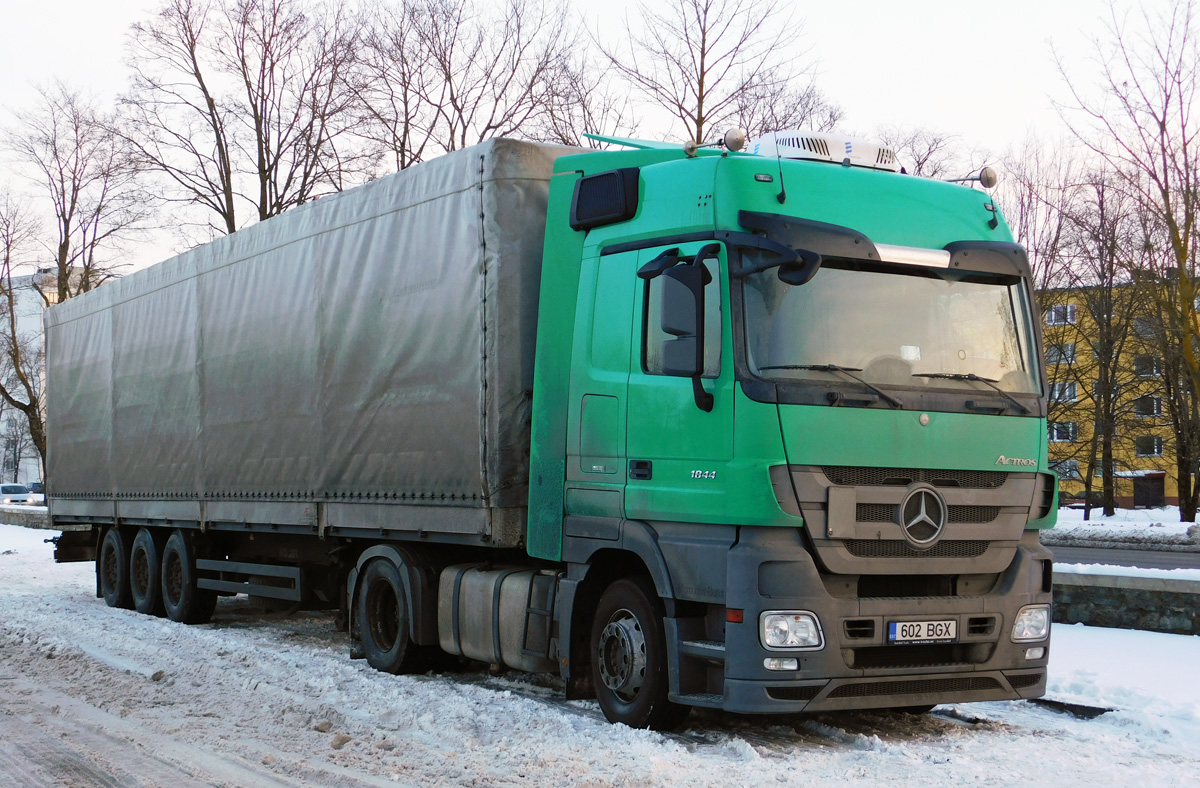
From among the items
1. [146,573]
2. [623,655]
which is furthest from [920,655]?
[146,573]

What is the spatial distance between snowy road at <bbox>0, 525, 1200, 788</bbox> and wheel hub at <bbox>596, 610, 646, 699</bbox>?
11.5 inches

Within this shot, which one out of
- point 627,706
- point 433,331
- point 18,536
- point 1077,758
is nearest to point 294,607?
point 433,331

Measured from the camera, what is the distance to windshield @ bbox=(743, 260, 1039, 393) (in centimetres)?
659

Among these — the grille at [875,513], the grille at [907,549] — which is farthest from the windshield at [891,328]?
the grille at [907,549]

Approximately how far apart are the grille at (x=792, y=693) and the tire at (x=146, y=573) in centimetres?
973

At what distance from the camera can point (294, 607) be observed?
12109 millimetres


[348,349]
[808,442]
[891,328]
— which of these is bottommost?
[808,442]

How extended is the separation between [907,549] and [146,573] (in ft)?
35.1

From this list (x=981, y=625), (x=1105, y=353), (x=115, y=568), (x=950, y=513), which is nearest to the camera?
(x=950, y=513)

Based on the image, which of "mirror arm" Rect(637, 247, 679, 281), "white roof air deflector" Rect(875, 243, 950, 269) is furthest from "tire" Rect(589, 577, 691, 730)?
"white roof air deflector" Rect(875, 243, 950, 269)

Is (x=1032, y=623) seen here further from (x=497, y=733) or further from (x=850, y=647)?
(x=497, y=733)

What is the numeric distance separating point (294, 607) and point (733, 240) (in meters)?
7.15

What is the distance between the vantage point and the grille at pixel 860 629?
6516 millimetres

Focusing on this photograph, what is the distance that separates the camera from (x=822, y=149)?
24.6ft
